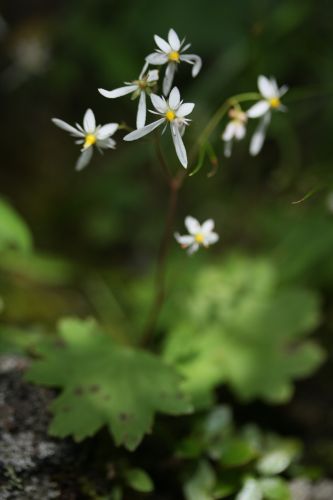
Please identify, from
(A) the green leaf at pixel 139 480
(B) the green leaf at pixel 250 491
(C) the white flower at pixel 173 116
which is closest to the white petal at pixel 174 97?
(C) the white flower at pixel 173 116

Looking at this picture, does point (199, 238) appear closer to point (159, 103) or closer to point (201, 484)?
point (159, 103)

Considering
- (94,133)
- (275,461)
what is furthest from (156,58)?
(275,461)

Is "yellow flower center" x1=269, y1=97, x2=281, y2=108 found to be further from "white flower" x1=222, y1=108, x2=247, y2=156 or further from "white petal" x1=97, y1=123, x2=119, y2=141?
"white petal" x1=97, y1=123, x2=119, y2=141

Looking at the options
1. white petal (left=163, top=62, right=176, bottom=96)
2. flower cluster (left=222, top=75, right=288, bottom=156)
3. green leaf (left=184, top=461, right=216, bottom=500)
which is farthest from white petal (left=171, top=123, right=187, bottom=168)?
green leaf (left=184, top=461, right=216, bottom=500)

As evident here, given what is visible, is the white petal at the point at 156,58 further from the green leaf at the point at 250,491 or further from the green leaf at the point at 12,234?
the green leaf at the point at 250,491

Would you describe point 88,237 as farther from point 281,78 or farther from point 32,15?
point 32,15
